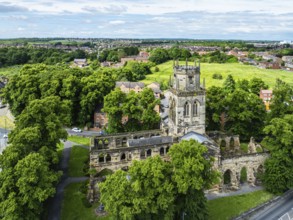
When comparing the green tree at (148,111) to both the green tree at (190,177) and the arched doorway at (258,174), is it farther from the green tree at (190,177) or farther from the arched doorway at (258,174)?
the green tree at (190,177)

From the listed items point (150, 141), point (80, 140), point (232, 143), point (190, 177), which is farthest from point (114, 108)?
point (190, 177)

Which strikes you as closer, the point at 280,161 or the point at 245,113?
the point at 280,161

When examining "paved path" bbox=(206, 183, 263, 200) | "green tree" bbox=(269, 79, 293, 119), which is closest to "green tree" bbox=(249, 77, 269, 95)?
"green tree" bbox=(269, 79, 293, 119)

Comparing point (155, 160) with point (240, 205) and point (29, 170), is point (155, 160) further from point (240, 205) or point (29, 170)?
point (240, 205)

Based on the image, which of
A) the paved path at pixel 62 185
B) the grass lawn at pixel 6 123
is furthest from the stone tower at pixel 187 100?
the grass lawn at pixel 6 123

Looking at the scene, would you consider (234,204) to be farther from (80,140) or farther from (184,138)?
(80,140)

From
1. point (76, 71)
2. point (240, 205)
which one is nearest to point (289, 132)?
point (240, 205)

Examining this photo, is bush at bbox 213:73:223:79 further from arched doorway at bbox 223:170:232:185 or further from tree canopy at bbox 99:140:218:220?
Answer: tree canopy at bbox 99:140:218:220
